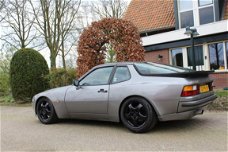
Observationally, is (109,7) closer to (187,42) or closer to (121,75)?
(187,42)

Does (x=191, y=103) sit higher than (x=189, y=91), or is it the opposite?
(x=189, y=91)

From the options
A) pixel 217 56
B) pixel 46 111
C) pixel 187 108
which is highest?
pixel 217 56

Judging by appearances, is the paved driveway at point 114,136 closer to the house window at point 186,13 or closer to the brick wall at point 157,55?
the brick wall at point 157,55

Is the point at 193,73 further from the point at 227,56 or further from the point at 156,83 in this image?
the point at 227,56

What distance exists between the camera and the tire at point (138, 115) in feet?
19.8

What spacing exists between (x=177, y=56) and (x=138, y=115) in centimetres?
1107

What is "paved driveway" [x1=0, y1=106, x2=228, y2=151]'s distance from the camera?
209 inches

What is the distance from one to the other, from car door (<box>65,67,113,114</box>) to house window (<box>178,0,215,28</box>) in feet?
35.2

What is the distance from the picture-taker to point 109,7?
3850 cm

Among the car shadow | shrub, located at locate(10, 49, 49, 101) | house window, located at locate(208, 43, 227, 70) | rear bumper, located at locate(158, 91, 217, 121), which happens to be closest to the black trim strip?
house window, located at locate(208, 43, 227, 70)

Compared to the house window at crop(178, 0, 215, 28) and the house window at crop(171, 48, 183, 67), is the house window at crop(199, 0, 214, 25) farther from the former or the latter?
the house window at crop(171, 48, 183, 67)

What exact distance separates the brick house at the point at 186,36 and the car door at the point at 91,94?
30.4 feet

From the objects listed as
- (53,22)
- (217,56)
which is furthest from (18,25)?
(217,56)

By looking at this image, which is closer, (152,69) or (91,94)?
(152,69)
